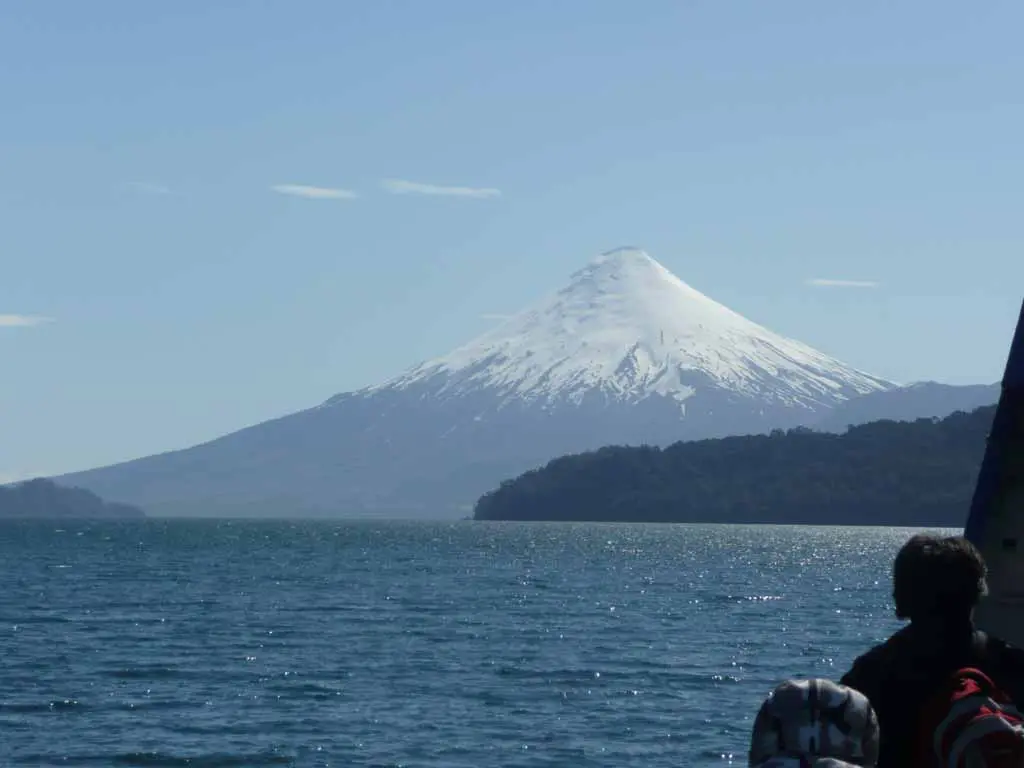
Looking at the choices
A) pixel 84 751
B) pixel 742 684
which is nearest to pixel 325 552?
pixel 742 684

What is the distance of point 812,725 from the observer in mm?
4660

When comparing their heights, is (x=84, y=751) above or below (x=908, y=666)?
below

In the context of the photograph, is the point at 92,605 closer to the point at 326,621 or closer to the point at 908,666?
the point at 326,621

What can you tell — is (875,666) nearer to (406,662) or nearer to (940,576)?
(940,576)

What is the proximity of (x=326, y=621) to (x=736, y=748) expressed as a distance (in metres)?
35.6

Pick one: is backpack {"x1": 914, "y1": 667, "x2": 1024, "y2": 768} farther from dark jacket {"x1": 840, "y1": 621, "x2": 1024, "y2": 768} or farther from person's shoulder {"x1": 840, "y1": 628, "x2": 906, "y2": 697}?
person's shoulder {"x1": 840, "y1": 628, "x2": 906, "y2": 697}

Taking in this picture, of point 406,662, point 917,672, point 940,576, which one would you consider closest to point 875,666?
point 917,672

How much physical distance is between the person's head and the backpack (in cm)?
24

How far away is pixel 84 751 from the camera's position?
1302 inches

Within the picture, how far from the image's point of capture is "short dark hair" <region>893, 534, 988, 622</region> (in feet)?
17.0

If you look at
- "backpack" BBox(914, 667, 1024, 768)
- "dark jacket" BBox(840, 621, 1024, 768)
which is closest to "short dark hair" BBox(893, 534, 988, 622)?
"dark jacket" BBox(840, 621, 1024, 768)

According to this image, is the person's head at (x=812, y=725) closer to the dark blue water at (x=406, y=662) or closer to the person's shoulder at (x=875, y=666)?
the person's shoulder at (x=875, y=666)

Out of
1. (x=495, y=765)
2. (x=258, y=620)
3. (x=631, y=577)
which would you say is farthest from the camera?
(x=631, y=577)

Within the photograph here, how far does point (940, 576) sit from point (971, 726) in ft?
1.97
